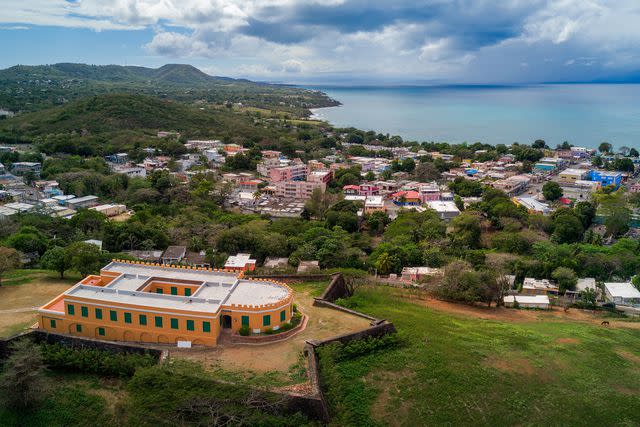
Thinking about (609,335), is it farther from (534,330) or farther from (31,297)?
(31,297)

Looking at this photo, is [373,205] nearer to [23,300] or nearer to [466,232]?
[466,232]

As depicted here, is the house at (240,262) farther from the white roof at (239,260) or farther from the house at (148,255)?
the house at (148,255)

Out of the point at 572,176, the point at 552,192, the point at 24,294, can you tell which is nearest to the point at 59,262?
the point at 24,294

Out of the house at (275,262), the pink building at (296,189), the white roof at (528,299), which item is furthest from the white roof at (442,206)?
the house at (275,262)

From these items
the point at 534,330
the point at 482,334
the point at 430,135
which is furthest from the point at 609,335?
the point at 430,135

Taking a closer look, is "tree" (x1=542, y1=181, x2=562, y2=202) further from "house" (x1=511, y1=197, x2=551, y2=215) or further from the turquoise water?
the turquoise water
